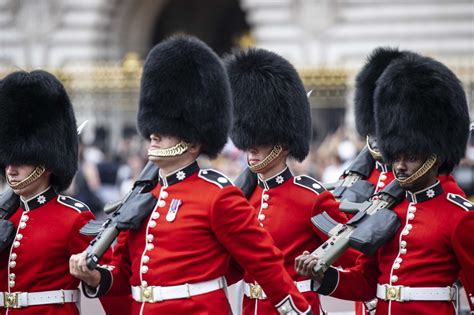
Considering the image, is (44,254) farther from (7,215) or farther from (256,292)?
(256,292)

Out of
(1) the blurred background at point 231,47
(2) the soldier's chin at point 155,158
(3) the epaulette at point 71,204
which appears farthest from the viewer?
(1) the blurred background at point 231,47

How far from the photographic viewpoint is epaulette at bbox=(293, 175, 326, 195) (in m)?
5.59

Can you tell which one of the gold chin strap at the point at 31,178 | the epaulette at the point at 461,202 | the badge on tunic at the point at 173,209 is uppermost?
the badge on tunic at the point at 173,209

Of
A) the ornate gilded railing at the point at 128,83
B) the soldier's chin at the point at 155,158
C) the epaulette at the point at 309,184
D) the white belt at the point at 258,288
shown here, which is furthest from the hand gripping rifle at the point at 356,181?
the ornate gilded railing at the point at 128,83

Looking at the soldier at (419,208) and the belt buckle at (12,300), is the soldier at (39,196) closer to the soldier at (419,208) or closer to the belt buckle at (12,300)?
the belt buckle at (12,300)

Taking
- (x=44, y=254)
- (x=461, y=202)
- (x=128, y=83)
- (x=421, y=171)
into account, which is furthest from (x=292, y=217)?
(x=128, y=83)

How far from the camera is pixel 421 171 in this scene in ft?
16.4

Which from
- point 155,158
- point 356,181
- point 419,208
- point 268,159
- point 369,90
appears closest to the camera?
point 155,158

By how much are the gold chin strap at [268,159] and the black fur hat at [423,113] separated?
55 cm

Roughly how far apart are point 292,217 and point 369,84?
1717 millimetres

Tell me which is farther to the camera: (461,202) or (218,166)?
(218,166)

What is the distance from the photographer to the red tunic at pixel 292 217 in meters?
5.46

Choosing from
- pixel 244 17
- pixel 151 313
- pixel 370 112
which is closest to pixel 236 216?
pixel 151 313

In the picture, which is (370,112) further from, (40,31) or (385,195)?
(40,31)
